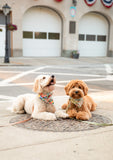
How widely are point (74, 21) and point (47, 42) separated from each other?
3534 mm

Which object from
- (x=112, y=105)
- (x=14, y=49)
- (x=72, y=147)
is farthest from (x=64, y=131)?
(x=14, y=49)

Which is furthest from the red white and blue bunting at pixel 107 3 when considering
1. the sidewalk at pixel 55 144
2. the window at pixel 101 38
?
the sidewalk at pixel 55 144

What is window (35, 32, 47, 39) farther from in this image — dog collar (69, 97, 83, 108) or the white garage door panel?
dog collar (69, 97, 83, 108)

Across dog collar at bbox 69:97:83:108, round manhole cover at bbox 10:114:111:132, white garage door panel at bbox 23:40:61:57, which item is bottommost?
round manhole cover at bbox 10:114:111:132

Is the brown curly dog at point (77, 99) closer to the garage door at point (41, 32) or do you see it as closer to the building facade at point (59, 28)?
the building facade at point (59, 28)

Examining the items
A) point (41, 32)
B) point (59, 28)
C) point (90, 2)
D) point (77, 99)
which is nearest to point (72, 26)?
point (59, 28)

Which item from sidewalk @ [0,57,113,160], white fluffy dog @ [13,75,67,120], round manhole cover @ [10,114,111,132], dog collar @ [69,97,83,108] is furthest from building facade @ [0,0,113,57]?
sidewalk @ [0,57,113,160]

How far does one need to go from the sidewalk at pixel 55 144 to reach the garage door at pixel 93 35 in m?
22.8

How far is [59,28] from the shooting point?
24.9m

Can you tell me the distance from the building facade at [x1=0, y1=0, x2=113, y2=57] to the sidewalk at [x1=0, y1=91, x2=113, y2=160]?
19384 mm

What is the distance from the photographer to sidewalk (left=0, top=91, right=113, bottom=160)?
3049mm

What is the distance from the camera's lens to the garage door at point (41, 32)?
23.2 metres

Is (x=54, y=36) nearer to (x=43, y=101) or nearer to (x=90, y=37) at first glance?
(x=90, y=37)

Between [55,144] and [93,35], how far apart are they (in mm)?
24503
